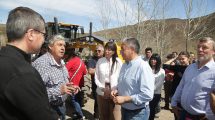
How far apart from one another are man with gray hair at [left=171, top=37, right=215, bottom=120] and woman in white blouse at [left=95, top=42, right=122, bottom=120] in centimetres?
181

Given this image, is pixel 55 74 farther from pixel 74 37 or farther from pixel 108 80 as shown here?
pixel 74 37

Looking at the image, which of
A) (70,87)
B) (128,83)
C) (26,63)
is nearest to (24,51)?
(26,63)

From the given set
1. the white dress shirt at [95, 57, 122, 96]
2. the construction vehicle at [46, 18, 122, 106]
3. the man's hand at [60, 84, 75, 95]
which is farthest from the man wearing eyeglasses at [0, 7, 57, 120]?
A: the construction vehicle at [46, 18, 122, 106]

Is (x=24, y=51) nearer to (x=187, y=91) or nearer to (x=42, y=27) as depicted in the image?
(x=42, y=27)

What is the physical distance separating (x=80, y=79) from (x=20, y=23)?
5.17 meters

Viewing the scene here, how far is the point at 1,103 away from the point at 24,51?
377 millimetres

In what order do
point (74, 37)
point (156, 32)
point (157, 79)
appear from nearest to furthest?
point (157, 79), point (74, 37), point (156, 32)

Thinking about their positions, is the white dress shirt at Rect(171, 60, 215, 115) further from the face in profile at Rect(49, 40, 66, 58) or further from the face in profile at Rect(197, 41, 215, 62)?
the face in profile at Rect(49, 40, 66, 58)

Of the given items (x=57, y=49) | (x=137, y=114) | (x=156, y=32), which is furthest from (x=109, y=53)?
(x=156, y=32)

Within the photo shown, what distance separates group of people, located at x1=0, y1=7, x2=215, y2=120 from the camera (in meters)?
1.75

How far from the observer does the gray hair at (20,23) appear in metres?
1.94

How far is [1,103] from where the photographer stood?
1766mm

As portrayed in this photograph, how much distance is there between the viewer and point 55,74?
4.26 m

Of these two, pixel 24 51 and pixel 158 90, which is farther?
pixel 158 90
